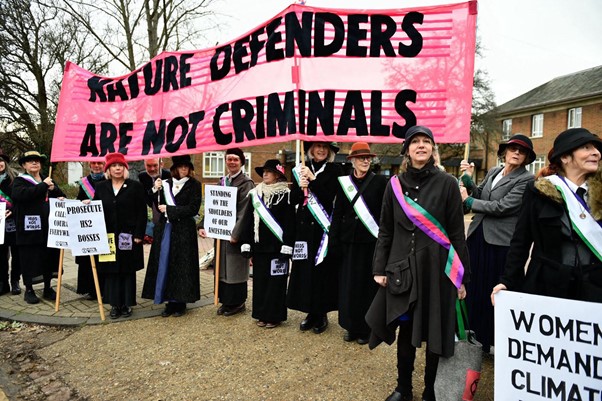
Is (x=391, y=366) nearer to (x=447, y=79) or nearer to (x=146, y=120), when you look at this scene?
(x=447, y=79)

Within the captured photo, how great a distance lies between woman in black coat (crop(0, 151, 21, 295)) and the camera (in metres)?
5.85

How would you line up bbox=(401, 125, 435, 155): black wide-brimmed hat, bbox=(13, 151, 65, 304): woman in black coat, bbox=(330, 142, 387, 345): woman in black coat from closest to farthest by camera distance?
bbox=(401, 125, 435, 155): black wide-brimmed hat → bbox=(330, 142, 387, 345): woman in black coat → bbox=(13, 151, 65, 304): woman in black coat

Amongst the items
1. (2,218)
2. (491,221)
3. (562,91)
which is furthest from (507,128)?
(2,218)

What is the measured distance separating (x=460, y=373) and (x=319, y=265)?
2042 millimetres

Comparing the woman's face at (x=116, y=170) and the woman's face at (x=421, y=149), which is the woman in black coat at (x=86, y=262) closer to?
the woman's face at (x=116, y=170)

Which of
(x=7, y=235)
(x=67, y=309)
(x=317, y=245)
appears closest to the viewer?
(x=317, y=245)

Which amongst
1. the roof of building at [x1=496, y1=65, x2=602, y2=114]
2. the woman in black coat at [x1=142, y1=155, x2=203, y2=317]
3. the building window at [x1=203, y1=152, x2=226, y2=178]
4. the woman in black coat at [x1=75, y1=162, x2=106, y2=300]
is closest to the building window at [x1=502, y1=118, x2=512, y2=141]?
the roof of building at [x1=496, y1=65, x2=602, y2=114]

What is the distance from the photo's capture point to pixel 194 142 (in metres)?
4.84

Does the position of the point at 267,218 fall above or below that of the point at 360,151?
below

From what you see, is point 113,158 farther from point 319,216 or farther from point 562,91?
point 562,91

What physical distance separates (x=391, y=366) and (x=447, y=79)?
285 centimetres

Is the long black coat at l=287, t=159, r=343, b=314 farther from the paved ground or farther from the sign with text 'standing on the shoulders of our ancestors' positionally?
the sign with text 'standing on the shoulders of our ancestors'

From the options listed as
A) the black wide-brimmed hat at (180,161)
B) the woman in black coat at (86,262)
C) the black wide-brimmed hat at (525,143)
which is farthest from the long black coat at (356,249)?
the woman in black coat at (86,262)

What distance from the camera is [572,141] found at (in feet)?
7.90
